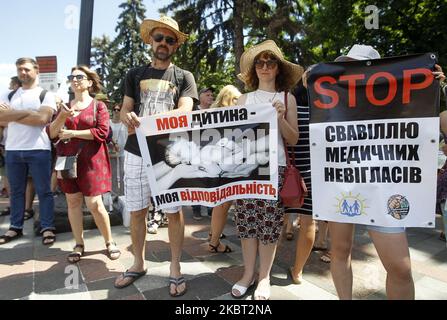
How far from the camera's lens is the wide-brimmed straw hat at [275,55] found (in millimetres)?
2594

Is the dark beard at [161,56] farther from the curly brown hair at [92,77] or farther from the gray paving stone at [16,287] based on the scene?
the gray paving stone at [16,287]

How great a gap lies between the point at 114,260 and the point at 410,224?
2798 mm

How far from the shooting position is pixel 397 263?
6.16 feet

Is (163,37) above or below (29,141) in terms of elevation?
above

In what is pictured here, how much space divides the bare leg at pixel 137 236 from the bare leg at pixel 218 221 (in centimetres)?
88

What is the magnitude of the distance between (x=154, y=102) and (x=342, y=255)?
6.23 feet

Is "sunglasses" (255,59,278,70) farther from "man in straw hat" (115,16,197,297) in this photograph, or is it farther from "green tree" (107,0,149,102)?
"green tree" (107,0,149,102)

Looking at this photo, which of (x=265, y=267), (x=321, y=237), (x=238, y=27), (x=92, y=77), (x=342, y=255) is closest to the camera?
(x=342, y=255)

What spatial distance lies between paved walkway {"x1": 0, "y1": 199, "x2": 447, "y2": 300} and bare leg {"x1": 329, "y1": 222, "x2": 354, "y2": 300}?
0.52 m

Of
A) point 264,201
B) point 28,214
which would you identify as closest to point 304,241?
point 264,201

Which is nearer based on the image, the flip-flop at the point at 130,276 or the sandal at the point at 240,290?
the sandal at the point at 240,290

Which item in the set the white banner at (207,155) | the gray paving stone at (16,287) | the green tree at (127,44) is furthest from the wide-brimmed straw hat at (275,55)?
the green tree at (127,44)

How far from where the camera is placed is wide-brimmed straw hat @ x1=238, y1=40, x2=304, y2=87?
8.51ft

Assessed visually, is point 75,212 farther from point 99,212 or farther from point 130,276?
point 130,276
